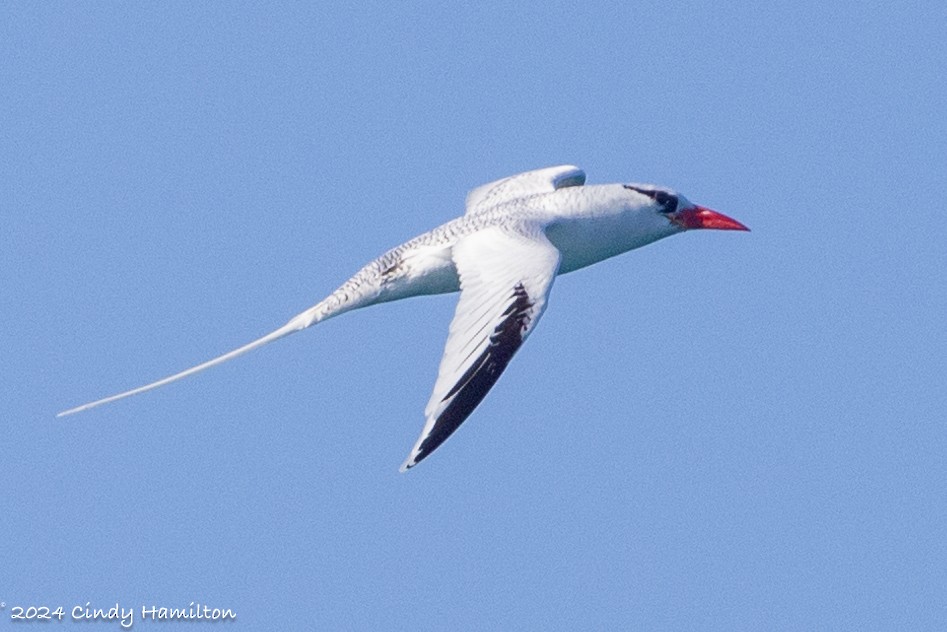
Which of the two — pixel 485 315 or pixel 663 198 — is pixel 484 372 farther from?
pixel 663 198

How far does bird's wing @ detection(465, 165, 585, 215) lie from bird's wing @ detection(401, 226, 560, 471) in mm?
2797

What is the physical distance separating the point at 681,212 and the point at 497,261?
3786mm

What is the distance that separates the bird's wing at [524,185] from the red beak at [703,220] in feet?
5.03

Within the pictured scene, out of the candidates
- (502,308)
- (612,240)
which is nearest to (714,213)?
(612,240)

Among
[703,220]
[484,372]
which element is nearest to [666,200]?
[703,220]

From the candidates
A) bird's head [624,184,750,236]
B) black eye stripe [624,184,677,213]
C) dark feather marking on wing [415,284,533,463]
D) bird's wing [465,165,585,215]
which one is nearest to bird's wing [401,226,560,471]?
dark feather marking on wing [415,284,533,463]

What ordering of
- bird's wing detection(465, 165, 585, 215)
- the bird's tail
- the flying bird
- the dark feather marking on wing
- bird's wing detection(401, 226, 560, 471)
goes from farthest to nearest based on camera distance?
bird's wing detection(465, 165, 585, 215)
the bird's tail
the flying bird
bird's wing detection(401, 226, 560, 471)
the dark feather marking on wing

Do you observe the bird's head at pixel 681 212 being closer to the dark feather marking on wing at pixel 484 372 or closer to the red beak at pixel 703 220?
the red beak at pixel 703 220

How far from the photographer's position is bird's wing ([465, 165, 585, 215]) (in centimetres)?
1905

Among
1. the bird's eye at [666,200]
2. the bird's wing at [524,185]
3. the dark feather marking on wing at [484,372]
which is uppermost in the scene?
the bird's wing at [524,185]

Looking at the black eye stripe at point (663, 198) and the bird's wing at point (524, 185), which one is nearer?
the black eye stripe at point (663, 198)

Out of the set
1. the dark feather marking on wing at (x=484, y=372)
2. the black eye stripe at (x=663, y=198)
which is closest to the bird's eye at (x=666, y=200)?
the black eye stripe at (x=663, y=198)

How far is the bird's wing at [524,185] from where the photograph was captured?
19.0 meters

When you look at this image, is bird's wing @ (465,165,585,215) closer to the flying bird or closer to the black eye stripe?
the flying bird
